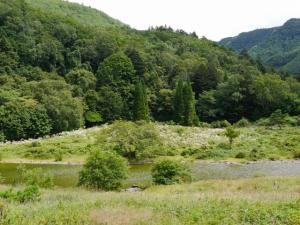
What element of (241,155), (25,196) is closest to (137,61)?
(241,155)

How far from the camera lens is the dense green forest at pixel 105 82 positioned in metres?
85.2

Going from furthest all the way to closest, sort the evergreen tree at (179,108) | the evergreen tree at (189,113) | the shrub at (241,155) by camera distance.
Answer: the evergreen tree at (179,108), the evergreen tree at (189,113), the shrub at (241,155)

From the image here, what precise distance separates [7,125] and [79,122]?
15.1 meters

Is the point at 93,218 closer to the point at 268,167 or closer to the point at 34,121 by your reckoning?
the point at 268,167

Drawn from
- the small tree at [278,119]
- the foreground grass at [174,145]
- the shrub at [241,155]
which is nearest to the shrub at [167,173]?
the foreground grass at [174,145]

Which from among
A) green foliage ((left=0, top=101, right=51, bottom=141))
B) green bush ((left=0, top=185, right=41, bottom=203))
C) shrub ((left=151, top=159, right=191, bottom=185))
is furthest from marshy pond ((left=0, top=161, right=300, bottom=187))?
green foliage ((left=0, top=101, right=51, bottom=141))

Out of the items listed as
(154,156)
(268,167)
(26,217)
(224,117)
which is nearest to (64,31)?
(224,117)

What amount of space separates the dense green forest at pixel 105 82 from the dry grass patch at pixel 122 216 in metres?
67.7

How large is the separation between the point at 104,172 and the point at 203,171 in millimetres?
16643

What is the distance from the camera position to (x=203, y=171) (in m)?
45.1

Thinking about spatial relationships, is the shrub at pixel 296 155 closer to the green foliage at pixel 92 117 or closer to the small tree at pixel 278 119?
the small tree at pixel 278 119

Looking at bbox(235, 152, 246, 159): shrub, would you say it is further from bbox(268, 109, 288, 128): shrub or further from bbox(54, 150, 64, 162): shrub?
bbox(268, 109, 288, 128): shrub

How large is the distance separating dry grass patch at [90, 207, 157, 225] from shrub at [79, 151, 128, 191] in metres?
19.4

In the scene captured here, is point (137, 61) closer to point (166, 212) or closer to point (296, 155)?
point (296, 155)
